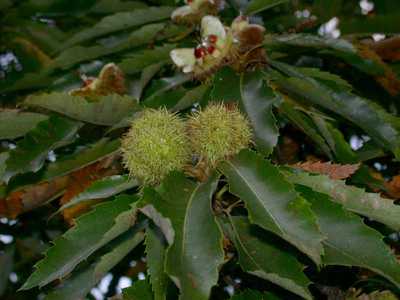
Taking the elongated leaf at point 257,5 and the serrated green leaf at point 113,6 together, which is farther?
the serrated green leaf at point 113,6

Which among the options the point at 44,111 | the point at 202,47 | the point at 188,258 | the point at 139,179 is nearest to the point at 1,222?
the point at 44,111

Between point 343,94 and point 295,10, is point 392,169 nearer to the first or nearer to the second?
point 295,10

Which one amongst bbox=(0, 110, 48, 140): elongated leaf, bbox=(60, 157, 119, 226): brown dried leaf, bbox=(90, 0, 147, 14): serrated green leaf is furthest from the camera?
bbox=(90, 0, 147, 14): serrated green leaf

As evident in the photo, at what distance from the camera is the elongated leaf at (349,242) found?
3.75ft

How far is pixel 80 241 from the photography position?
124 centimetres

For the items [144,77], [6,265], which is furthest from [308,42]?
[6,265]

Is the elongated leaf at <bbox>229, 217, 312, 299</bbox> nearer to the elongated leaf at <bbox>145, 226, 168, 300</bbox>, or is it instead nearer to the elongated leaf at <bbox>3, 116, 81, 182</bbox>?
the elongated leaf at <bbox>145, 226, 168, 300</bbox>

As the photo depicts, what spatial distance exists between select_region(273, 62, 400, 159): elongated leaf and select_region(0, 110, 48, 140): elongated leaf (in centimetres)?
53

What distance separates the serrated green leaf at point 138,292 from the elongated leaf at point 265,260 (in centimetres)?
18

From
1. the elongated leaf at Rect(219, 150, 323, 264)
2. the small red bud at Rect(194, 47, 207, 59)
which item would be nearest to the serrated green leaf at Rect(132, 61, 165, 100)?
the small red bud at Rect(194, 47, 207, 59)

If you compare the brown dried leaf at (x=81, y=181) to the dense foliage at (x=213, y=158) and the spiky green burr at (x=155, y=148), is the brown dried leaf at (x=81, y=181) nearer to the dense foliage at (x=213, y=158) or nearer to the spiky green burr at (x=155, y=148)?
the dense foliage at (x=213, y=158)

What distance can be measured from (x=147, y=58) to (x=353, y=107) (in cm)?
55

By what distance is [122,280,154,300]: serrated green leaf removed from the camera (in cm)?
132

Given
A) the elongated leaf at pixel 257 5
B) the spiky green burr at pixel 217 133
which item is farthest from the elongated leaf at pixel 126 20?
the spiky green burr at pixel 217 133
